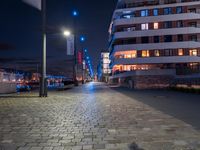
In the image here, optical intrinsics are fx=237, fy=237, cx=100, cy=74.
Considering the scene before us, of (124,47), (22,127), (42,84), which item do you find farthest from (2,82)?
(124,47)

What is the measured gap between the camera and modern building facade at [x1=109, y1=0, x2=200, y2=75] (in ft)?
170

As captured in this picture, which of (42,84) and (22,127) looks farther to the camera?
(42,84)

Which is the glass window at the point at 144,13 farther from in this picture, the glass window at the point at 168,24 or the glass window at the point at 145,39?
the glass window at the point at 145,39

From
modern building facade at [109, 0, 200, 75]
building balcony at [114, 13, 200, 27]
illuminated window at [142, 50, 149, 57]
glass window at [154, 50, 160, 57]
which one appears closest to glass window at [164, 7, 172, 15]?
modern building facade at [109, 0, 200, 75]

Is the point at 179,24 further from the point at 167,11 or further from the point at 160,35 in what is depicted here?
the point at 160,35

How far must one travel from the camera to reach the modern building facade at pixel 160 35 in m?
51.9

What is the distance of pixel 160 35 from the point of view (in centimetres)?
5309

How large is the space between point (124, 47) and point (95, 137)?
49256 millimetres

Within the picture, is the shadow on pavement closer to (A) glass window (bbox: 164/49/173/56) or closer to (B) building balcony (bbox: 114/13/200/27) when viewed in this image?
(A) glass window (bbox: 164/49/173/56)

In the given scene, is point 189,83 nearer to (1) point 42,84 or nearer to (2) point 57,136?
(1) point 42,84

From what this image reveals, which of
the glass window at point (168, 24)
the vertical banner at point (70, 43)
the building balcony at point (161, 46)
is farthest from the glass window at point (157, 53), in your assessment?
the vertical banner at point (70, 43)

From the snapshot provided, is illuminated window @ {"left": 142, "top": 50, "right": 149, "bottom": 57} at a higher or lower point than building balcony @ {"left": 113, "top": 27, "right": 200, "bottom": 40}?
lower

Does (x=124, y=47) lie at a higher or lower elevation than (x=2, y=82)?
higher

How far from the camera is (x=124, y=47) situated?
54719mm
